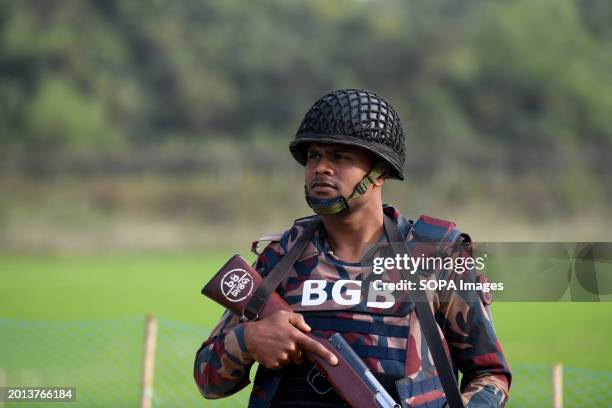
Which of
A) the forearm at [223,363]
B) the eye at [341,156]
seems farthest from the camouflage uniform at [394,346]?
the eye at [341,156]

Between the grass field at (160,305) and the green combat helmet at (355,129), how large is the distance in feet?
16.0

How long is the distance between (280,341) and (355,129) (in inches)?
31.1

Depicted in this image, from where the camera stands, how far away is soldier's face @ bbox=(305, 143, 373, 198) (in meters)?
3.37

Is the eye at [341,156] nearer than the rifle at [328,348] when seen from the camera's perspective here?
No

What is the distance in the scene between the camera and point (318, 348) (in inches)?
126

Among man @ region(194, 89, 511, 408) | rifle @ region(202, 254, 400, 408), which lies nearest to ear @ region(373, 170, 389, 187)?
man @ region(194, 89, 511, 408)

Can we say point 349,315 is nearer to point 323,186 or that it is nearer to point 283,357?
Answer: point 283,357

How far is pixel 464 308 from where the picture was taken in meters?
3.28

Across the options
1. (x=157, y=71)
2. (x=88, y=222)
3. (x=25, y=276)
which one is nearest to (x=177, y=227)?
(x=88, y=222)

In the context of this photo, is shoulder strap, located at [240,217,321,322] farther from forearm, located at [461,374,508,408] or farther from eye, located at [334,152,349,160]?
forearm, located at [461,374,508,408]

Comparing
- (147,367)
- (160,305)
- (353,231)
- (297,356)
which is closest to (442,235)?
(353,231)

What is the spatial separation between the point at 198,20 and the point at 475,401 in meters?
54.1

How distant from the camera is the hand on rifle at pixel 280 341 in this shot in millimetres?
3172

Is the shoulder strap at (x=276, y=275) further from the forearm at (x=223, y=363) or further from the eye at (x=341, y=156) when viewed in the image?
the eye at (x=341, y=156)
